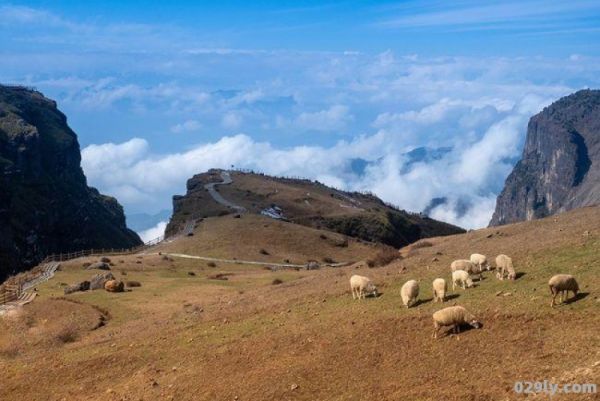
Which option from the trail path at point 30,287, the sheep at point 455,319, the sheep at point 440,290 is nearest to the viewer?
the sheep at point 455,319

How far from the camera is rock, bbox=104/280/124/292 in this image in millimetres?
52062

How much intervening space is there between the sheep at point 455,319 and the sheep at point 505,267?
20.5 ft

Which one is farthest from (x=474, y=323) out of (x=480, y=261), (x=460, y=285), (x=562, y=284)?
A: (x=480, y=261)

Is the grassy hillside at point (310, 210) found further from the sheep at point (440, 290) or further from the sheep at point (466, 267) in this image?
the sheep at point (440, 290)

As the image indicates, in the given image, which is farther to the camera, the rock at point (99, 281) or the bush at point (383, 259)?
the rock at point (99, 281)

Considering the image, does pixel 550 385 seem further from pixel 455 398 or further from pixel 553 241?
pixel 553 241

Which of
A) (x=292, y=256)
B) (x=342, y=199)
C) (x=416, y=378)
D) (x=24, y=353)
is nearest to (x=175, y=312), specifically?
(x=24, y=353)

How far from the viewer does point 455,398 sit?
18750mm

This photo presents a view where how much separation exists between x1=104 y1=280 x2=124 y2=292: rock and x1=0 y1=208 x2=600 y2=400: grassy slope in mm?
8959

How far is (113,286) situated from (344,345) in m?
31.4

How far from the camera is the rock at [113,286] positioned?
2050 inches

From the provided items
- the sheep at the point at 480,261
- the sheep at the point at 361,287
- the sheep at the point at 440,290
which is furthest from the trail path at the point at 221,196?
the sheep at the point at 440,290

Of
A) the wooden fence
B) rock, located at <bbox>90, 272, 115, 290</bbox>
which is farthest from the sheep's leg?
the wooden fence

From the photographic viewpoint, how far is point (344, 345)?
25875 millimetres
